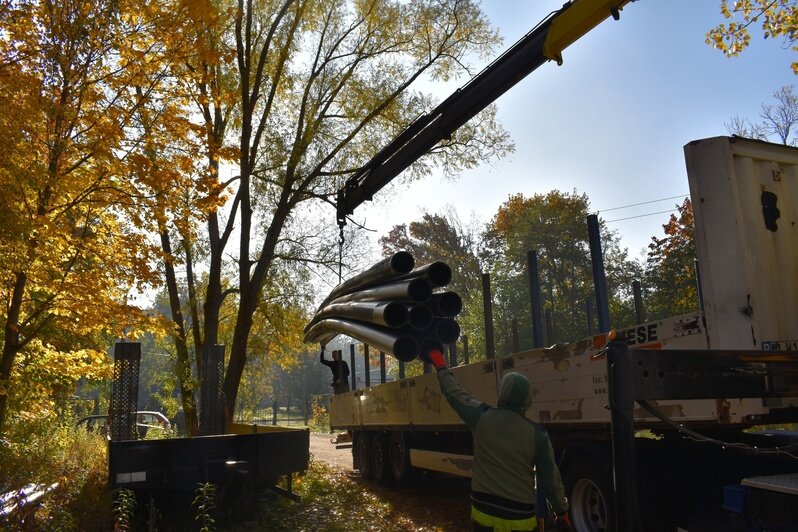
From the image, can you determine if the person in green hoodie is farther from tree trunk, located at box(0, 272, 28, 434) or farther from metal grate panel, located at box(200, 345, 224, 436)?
metal grate panel, located at box(200, 345, 224, 436)

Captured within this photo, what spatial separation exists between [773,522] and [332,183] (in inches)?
664

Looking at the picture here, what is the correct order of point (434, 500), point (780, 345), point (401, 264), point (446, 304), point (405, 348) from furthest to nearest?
point (434, 500) < point (401, 264) < point (446, 304) < point (405, 348) < point (780, 345)

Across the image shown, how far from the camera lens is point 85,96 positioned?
945 centimetres

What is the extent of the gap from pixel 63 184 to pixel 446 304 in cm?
598

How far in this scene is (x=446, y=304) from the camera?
6730 millimetres

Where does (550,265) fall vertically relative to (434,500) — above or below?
above

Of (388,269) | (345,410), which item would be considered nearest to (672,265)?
(345,410)

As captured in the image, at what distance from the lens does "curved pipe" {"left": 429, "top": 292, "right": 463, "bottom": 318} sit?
22.0 ft

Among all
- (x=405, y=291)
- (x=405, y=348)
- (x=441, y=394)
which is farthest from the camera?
(x=441, y=394)

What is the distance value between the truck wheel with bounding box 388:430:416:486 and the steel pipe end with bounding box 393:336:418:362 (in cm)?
598

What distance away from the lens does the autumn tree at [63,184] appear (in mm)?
8406

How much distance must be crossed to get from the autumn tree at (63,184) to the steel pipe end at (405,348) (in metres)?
4.94

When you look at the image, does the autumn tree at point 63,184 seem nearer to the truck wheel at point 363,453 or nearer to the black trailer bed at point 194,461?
the black trailer bed at point 194,461

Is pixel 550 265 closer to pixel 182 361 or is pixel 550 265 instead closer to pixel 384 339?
pixel 182 361
